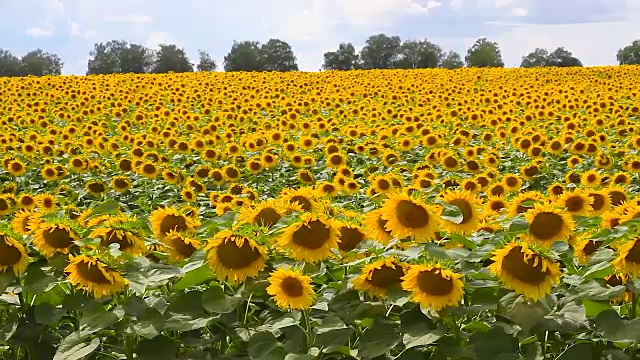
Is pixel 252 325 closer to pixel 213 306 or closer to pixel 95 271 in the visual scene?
pixel 213 306

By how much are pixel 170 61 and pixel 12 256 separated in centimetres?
5803

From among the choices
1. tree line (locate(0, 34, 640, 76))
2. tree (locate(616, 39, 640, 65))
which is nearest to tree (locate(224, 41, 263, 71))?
tree line (locate(0, 34, 640, 76))

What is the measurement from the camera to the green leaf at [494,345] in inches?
103

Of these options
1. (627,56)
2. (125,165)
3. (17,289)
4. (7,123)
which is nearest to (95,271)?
(17,289)

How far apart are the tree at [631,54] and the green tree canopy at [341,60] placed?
76.7 ft

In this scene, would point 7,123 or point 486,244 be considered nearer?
point 486,244

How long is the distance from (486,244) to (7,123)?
44.6ft

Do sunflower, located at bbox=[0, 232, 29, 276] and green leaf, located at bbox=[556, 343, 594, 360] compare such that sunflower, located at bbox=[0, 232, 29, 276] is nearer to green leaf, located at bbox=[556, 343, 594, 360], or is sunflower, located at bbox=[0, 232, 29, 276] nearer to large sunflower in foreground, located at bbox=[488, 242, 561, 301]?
large sunflower in foreground, located at bbox=[488, 242, 561, 301]

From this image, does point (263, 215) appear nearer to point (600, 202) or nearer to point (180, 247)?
point (180, 247)

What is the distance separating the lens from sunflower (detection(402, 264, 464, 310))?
2.71 meters

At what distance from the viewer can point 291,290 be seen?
9.36 feet

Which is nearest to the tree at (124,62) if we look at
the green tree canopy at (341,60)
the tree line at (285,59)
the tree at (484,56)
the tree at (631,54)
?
the tree line at (285,59)

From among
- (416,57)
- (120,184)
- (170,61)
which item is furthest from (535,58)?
(120,184)

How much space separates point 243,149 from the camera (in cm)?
1259
